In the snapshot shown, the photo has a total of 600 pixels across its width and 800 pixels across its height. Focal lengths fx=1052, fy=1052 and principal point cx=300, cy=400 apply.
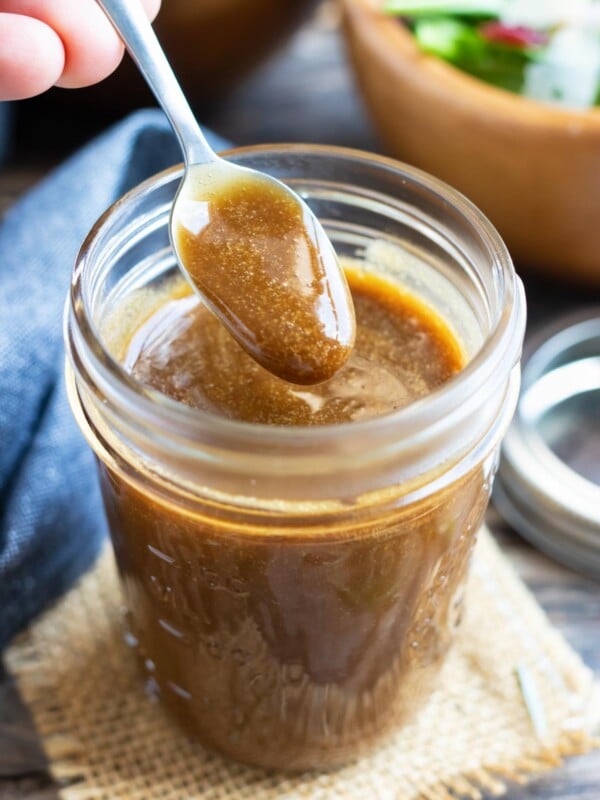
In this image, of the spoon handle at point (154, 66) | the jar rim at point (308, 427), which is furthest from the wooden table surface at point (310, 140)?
the spoon handle at point (154, 66)

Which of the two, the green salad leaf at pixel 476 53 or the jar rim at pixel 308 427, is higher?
the jar rim at pixel 308 427

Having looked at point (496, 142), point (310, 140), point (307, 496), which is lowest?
point (310, 140)

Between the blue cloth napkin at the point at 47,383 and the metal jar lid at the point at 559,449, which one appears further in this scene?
the metal jar lid at the point at 559,449

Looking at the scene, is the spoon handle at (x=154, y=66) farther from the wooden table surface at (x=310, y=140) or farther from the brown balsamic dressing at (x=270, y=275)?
the wooden table surface at (x=310, y=140)

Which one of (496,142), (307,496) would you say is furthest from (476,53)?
(307,496)

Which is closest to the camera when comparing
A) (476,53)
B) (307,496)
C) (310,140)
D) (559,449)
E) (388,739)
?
(307,496)

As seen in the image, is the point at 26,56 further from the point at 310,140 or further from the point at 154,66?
the point at 310,140

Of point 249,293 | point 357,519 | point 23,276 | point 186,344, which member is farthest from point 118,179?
point 357,519

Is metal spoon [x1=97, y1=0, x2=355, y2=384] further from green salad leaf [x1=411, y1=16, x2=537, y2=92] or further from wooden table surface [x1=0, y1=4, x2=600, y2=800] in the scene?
green salad leaf [x1=411, y1=16, x2=537, y2=92]
